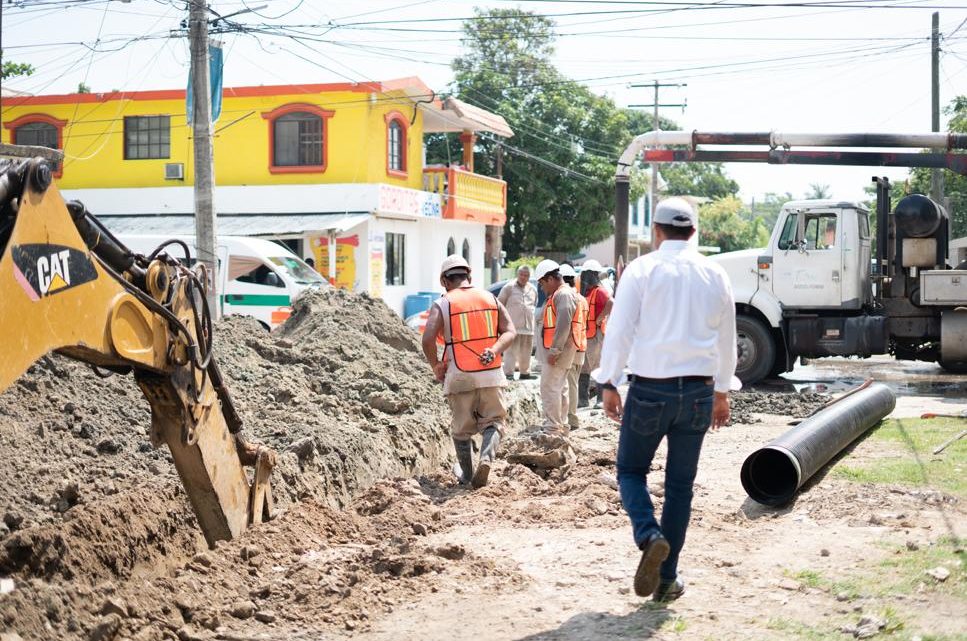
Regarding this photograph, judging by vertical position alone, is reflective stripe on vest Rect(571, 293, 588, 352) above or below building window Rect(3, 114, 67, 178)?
below

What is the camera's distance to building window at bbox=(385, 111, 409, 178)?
30234 millimetres

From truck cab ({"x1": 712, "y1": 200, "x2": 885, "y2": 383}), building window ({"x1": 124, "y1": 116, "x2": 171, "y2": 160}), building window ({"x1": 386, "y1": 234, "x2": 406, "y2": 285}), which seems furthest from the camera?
building window ({"x1": 386, "y1": 234, "x2": 406, "y2": 285})

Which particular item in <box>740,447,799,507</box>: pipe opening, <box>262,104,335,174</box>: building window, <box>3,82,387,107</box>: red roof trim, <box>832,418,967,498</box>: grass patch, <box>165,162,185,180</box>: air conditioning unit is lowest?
<box>832,418,967,498</box>: grass patch

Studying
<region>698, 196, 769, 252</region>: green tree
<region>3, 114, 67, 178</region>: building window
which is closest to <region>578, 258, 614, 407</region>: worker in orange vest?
<region>3, 114, 67, 178</region>: building window

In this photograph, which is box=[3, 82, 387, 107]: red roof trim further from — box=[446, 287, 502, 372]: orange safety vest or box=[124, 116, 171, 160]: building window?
box=[446, 287, 502, 372]: orange safety vest

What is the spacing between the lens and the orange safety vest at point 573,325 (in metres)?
11.3

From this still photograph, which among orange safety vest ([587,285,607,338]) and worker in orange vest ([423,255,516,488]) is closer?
worker in orange vest ([423,255,516,488])

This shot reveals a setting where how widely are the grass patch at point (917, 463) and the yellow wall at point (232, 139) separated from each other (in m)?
19.9

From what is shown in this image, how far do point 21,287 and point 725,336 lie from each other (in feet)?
9.84

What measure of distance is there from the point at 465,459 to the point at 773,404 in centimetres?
697

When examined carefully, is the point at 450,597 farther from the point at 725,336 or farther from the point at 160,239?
the point at 160,239

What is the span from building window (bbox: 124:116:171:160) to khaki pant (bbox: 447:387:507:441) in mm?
23923

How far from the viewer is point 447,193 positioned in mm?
33500

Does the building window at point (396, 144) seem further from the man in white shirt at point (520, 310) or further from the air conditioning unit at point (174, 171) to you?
the man in white shirt at point (520, 310)
